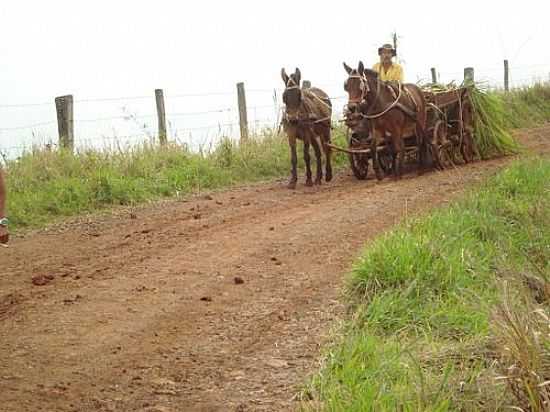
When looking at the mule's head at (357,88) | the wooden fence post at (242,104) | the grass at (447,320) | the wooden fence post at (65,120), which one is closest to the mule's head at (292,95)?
the mule's head at (357,88)

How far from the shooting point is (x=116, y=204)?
34.9 feet

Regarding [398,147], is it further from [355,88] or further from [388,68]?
[388,68]

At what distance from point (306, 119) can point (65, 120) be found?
154 inches

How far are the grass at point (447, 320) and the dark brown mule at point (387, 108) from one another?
136 inches

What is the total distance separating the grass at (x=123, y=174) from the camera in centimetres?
1018

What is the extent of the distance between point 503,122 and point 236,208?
6180mm

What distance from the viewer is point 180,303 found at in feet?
18.7

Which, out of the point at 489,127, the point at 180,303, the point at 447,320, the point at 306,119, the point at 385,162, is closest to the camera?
the point at 447,320

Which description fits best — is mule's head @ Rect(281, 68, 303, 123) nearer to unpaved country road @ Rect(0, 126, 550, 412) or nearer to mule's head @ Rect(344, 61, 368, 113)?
mule's head @ Rect(344, 61, 368, 113)

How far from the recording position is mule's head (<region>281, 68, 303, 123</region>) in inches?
440

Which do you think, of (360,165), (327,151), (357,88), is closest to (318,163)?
(327,151)

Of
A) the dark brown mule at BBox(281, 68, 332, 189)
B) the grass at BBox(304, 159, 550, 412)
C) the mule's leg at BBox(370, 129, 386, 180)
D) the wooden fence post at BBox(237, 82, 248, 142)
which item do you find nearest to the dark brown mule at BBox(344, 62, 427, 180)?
the mule's leg at BBox(370, 129, 386, 180)

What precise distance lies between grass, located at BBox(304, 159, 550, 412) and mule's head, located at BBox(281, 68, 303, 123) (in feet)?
12.2

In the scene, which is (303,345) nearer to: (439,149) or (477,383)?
(477,383)
